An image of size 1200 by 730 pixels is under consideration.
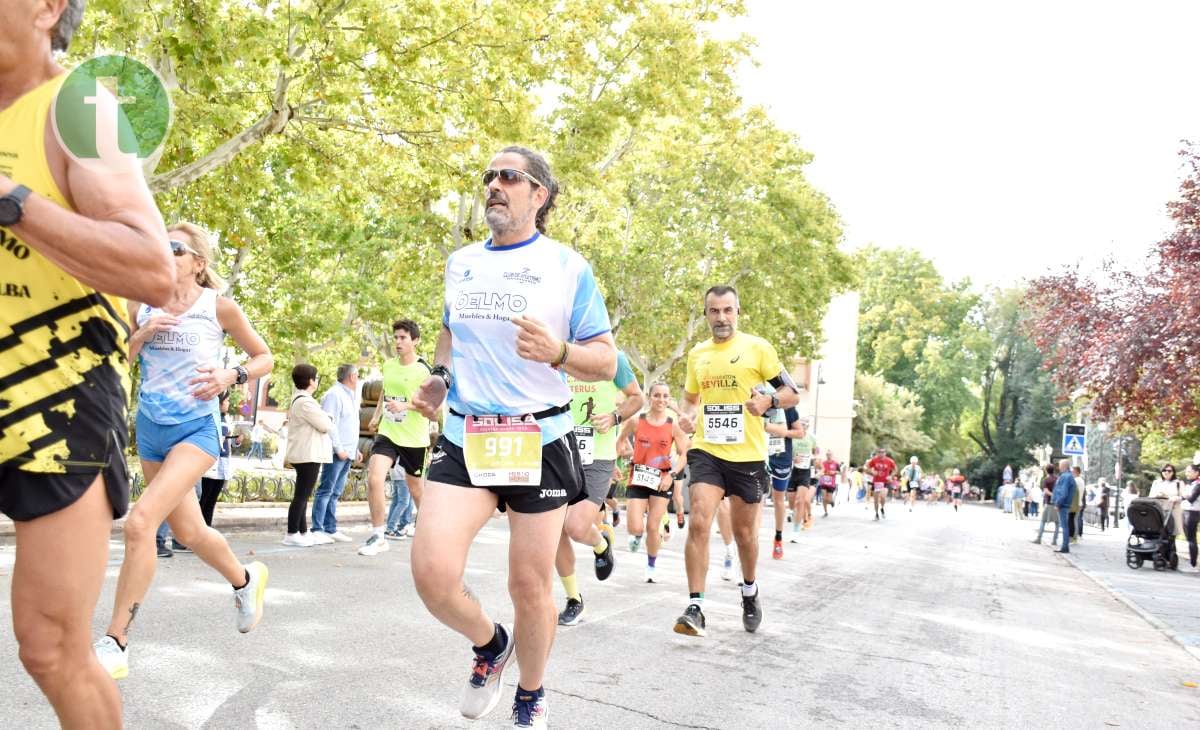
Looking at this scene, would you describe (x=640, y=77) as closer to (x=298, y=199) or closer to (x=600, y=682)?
(x=298, y=199)

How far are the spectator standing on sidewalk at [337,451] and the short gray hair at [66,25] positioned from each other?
34.1ft

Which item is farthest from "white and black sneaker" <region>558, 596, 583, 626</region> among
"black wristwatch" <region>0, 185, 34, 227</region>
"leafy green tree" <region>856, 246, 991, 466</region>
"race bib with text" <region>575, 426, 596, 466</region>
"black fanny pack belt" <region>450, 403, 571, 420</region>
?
"leafy green tree" <region>856, 246, 991, 466</region>

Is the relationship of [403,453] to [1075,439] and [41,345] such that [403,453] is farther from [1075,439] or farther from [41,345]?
[1075,439]

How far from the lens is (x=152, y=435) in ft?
18.4

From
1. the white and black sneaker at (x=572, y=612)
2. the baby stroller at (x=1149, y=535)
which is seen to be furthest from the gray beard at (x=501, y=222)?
the baby stroller at (x=1149, y=535)

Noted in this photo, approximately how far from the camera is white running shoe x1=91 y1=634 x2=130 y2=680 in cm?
496

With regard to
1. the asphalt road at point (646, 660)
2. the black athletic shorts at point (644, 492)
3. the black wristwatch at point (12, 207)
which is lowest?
the asphalt road at point (646, 660)

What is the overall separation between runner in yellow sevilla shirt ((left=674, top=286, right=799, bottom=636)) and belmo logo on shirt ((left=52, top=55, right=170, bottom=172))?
5300 mm

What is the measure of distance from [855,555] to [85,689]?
15.7 m

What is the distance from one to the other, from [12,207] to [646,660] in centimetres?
498

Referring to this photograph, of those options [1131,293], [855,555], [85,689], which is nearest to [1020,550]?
[1131,293]

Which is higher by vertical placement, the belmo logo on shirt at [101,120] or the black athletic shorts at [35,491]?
the belmo logo on shirt at [101,120]

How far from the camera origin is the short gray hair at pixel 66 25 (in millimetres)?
2432

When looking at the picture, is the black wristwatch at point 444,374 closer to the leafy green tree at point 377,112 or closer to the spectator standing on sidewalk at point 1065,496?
the leafy green tree at point 377,112
